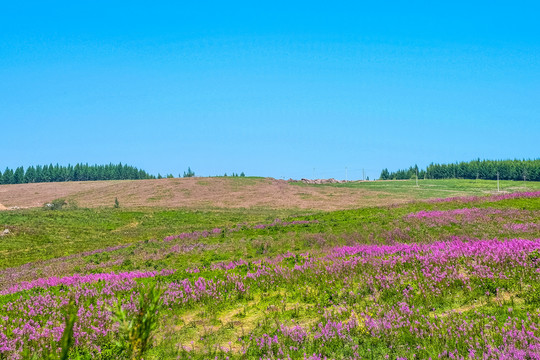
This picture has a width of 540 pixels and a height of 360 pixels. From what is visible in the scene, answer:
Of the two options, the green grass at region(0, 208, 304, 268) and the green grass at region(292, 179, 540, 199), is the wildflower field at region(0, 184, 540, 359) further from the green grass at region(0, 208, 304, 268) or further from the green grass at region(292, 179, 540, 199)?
the green grass at region(292, 179, 540, 199)

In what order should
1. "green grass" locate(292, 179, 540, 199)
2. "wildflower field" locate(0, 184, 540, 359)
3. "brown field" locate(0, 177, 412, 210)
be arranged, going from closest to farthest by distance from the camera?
"wildflower field" locate(0, 184, 540, 359), "brown field" locate(0, 177, 412, 210), "green grass" locate(292, 179, 540, 199)

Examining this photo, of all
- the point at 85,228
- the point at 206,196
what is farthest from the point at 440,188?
the point at 85,228

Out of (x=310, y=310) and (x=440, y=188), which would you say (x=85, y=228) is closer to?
(x=310, y=310)

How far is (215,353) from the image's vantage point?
657 centimetres

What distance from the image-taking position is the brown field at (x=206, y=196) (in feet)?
237

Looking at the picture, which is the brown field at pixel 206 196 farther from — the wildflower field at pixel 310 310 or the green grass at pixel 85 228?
the wildflower field at pixel 310 310

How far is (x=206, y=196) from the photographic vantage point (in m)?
83.6

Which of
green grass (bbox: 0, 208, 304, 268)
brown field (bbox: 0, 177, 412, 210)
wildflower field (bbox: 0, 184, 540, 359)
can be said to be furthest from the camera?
brown field (bbox: 0, 177, 412, 210)

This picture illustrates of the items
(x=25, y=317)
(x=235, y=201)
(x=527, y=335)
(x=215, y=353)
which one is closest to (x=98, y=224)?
(x=235, y=201)

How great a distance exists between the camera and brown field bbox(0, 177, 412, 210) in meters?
72.1

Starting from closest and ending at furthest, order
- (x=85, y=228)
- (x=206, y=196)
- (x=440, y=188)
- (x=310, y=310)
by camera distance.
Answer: (x=310, y=310)
(x=85, y=228)
(x=206, y=196)
(x=440, y=188)

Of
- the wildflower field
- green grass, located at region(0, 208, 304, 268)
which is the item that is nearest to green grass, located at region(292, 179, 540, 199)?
green grass, located at region(0, 208, 304, 268)

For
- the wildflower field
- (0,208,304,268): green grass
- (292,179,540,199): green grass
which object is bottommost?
(0,208,304,268): green grass

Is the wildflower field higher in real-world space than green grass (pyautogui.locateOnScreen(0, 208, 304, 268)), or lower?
higher
